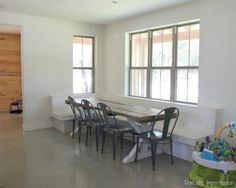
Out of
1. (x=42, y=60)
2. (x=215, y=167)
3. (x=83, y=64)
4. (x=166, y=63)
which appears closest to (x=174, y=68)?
(x=166, y=63)

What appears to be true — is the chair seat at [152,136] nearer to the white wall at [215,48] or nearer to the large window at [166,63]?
the white wall at [215,48]

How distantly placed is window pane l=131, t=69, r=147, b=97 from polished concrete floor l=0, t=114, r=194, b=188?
1560mm

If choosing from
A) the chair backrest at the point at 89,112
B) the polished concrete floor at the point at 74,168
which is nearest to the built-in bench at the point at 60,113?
the polished concrete floor at the point at 74,168

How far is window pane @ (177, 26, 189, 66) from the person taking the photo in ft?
15.8

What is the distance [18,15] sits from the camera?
5617 millimetres

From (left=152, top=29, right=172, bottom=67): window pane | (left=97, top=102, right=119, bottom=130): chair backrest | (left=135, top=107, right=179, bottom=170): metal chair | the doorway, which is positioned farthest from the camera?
the doorway

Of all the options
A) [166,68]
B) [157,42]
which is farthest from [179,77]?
[157,42]

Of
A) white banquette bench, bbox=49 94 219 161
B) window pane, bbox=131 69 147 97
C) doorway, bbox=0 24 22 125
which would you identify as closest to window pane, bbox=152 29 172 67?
window pane, bbox=131 69 147 97

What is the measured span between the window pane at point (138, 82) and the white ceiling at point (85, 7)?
1332mm

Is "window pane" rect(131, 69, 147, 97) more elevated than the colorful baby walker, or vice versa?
"window pane" rect(131, 69, 147, 97)

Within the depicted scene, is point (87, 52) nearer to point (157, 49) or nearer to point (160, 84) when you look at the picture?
point (157, 49)

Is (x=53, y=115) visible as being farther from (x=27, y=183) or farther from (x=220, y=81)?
(x=220, y=81)

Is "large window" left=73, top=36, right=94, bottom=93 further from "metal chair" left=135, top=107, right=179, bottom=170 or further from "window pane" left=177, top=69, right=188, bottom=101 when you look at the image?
"metal chair" left=135, top=107, right=179, bottom=170

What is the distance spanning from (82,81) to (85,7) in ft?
7.47
